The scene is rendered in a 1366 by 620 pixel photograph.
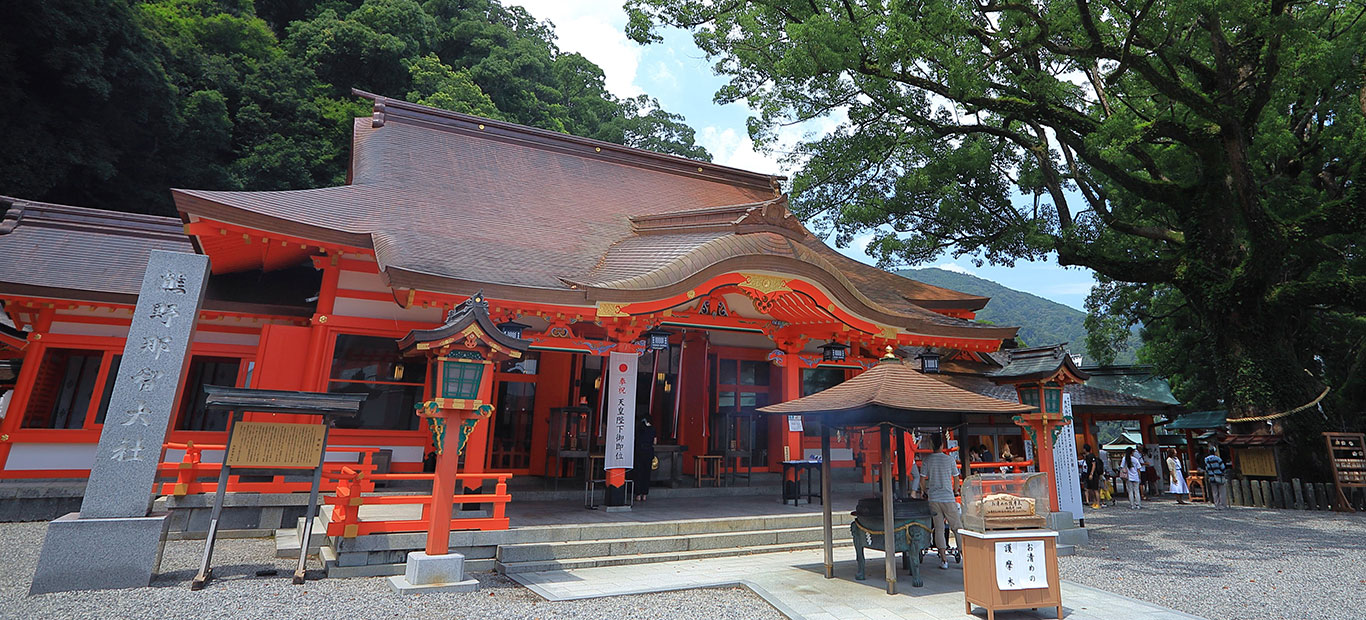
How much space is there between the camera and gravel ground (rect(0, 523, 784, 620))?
4.87 m

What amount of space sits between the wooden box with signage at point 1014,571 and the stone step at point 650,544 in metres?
3.00

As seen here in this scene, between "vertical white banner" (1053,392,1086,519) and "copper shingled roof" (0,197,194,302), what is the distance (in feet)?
44.1

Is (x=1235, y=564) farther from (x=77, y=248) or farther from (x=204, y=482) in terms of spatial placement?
(x=77, y=248)

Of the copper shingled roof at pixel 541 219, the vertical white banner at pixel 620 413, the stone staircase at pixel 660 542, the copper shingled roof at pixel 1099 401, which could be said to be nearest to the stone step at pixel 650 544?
the stone staircase at pixel 660 542

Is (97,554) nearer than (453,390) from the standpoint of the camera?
Yes

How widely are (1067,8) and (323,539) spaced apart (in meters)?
14.1

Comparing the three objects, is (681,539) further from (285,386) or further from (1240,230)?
(1240,230)

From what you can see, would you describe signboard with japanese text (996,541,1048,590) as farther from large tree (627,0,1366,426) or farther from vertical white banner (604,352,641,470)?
large tree (627,0,1366,426)

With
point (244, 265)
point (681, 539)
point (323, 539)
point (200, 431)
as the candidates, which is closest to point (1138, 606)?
point (681, 539)

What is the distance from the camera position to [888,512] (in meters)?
6.02

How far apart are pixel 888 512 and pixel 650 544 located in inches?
108

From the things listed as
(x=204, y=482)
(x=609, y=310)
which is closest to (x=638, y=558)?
(x=609, y=310)

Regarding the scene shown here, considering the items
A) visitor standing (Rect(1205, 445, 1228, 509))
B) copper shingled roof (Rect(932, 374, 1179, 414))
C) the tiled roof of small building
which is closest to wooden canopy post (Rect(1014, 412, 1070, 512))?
the tiled roof of small building

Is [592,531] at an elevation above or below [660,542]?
above
